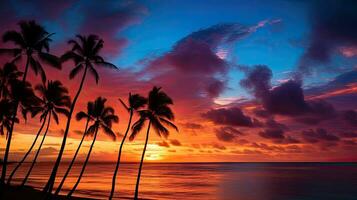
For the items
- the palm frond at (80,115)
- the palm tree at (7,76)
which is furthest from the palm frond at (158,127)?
the palm tree at (7,76)

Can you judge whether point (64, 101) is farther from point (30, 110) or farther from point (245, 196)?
point (245, 196)

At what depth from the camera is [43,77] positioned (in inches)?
1161

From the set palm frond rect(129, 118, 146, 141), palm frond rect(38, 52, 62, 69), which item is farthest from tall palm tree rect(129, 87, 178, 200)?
palm frond rect(38, 52, 62, 69)

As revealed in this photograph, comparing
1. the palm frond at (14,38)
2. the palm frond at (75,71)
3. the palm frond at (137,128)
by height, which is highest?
the palm frond at (14,38)

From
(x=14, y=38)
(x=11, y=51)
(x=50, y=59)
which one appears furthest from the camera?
(x=50, y=59)

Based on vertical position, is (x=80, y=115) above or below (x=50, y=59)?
below

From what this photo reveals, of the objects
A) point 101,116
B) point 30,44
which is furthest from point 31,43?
point 101,116

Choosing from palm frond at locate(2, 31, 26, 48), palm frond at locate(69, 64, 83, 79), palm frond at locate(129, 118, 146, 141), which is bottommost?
palm frond at locate(129, 118, 146, 141)

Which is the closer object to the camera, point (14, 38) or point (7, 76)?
point (14, 38)

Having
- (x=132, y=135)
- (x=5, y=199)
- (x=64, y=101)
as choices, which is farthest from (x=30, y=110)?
(x=132, y=135)

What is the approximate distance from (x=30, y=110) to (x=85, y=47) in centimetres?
1279

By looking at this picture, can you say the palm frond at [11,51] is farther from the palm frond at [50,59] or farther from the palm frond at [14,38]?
the palm frond at [50,59]

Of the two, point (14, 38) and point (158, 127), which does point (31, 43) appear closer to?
point (14, 38)

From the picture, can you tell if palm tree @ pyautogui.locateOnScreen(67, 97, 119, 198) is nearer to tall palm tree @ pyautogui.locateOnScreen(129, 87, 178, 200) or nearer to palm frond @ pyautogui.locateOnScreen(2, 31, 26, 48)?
tall palm tree @ pyautogui.locateOnScreen(129, 87, 178, 200)
